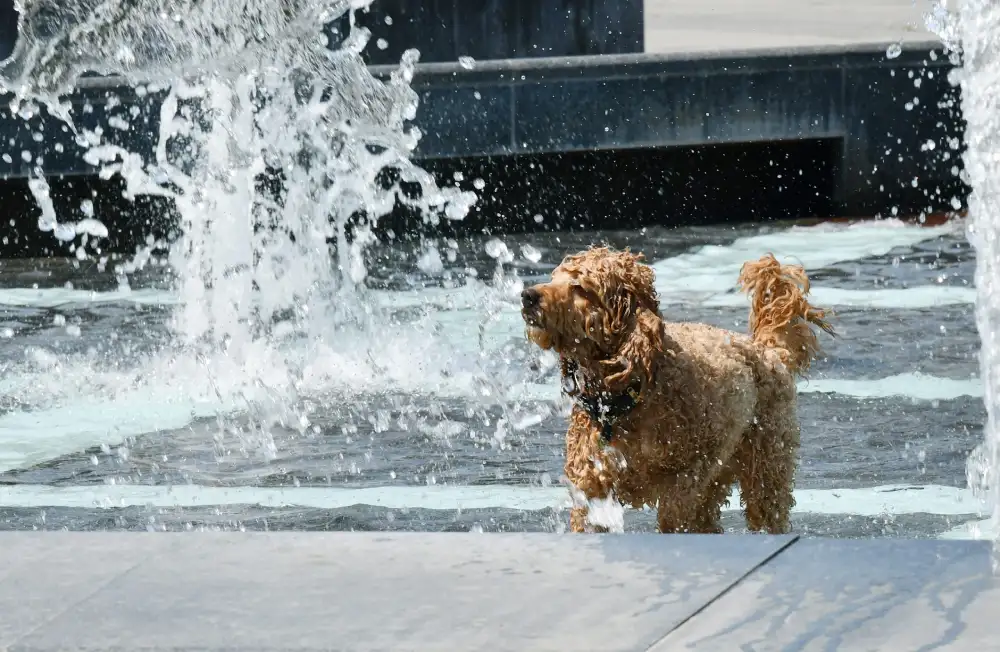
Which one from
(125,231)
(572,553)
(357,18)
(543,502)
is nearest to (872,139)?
(357,18)

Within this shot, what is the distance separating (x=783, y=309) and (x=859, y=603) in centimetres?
208

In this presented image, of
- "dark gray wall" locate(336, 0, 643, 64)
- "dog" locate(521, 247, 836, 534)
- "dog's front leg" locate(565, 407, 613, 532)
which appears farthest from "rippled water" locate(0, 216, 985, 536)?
"dark gray wall" locate(336, 0, 643, 64)

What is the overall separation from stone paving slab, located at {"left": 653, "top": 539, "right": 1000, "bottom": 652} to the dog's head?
107cm

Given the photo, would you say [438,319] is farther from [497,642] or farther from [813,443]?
[497,642]

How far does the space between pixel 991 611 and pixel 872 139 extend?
34.0 ft

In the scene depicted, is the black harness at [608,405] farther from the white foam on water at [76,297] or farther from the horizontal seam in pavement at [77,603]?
the white foam on water at [76,297]

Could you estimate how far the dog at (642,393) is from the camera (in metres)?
4.55

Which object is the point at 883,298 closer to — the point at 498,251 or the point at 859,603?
the point at 498,251

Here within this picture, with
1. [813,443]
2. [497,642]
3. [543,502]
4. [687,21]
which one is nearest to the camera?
[497,642]

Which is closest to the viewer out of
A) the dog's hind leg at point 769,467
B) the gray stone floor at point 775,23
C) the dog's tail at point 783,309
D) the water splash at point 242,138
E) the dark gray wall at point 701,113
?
the dog's hind leg at point 769,467

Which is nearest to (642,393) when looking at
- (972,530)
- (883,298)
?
(972,530)

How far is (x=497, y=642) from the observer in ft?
10.5

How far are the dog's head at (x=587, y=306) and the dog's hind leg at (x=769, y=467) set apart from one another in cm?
71

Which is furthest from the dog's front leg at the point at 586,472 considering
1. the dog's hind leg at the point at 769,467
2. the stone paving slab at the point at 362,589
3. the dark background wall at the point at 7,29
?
the dark background wall at the point at 7,29
